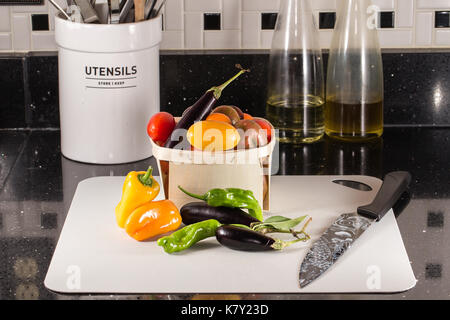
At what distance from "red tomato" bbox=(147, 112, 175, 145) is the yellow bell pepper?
0.31 feet

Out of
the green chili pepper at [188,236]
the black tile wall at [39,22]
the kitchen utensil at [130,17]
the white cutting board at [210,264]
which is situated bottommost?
the white cutting board at [210,264]

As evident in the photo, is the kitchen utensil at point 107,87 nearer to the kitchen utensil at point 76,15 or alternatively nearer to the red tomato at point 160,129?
the kitchen utensil at point 76,15

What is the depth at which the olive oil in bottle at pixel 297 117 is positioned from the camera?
1.65m

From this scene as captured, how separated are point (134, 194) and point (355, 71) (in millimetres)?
574

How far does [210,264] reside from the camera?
1.20 metres

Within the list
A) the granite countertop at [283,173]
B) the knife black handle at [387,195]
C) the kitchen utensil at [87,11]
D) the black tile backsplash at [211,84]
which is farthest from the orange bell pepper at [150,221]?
the black tile backsplash at [211,84]

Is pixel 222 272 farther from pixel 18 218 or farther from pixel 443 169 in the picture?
pixel 443 169

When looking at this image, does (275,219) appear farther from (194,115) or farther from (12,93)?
(12,93)

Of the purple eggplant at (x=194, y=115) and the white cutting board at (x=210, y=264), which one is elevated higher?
the purple eggplant at (x=194, y=115)

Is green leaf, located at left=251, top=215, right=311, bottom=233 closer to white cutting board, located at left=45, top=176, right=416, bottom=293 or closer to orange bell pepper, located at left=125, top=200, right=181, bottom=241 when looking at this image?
white cutting board, located at left=45, top=176, right=416, bottom=293

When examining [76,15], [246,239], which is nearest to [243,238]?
[246,239]

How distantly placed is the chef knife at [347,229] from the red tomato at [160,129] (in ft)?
1.04

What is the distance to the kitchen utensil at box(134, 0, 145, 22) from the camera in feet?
4.93

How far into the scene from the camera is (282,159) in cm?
162
